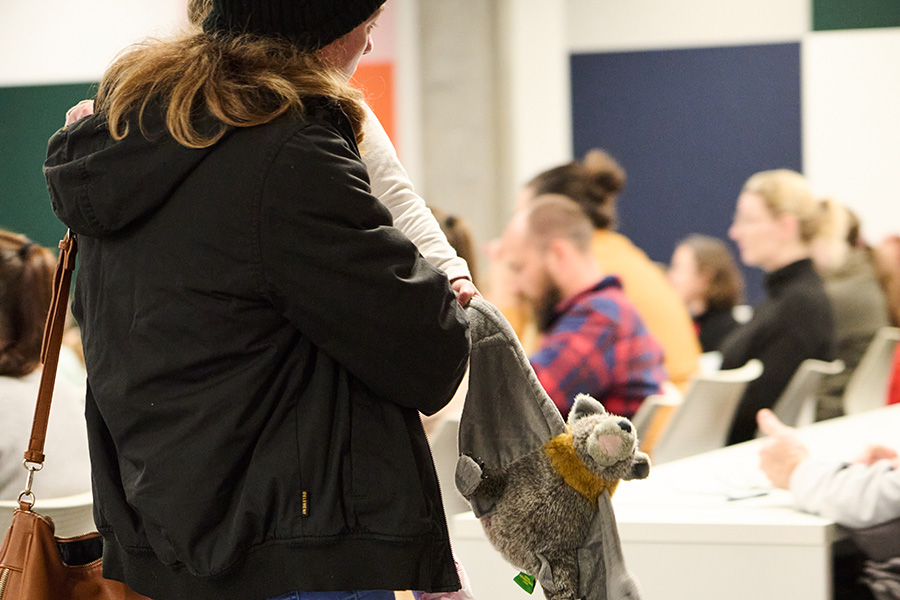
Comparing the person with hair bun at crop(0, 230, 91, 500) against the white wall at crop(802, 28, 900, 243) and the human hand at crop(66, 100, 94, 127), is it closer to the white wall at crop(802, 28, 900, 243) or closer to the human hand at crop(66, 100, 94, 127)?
the human hand at crop(66, 100, 94, 127)

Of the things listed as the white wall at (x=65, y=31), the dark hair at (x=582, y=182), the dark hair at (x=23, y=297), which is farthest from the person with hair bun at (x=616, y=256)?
the white wall at (x=65, y=31)

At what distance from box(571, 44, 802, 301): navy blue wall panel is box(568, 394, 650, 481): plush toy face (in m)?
7.07

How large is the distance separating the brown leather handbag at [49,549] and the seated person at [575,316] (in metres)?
2.31

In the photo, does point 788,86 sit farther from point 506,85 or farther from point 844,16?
point 506,85

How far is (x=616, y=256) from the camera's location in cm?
434

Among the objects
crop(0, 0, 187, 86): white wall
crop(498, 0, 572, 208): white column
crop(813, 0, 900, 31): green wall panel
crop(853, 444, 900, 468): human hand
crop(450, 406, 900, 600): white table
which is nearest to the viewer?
crop(450, 406, 900, 600): white table

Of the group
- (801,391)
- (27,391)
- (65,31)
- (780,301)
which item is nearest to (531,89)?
(65,31)

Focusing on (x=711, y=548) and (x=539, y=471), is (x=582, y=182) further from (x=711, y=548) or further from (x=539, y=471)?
(x=539, y=471)

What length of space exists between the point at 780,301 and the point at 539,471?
3.30m

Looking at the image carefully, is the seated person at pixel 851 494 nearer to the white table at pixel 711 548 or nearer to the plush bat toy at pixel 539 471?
the white table at pixel 711 548

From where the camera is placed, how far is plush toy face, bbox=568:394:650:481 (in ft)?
4.03

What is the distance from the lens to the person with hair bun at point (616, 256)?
4.13 metres

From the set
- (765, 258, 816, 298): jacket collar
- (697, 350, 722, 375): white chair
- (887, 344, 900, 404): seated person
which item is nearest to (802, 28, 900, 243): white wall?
(697, 350, 722, 375): white chair

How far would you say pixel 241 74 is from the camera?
1.07 meters
